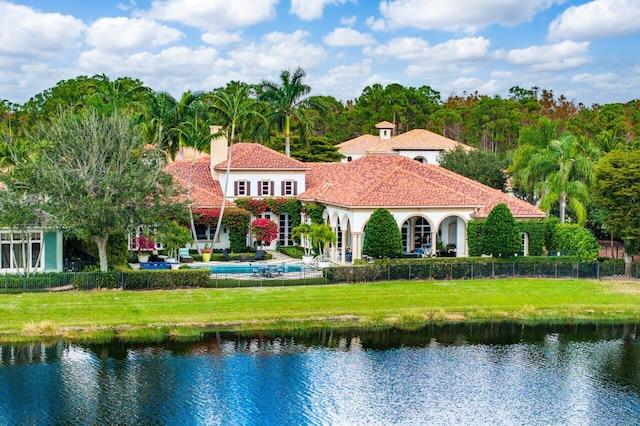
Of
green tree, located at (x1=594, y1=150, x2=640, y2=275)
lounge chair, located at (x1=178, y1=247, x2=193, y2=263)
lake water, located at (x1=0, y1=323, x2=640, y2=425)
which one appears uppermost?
green tree, located at (x1=594, y1=150, x2=640, y2=275)

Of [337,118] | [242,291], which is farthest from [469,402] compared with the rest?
[337,118]

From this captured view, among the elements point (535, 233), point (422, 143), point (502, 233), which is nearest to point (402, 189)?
point (502, 233)

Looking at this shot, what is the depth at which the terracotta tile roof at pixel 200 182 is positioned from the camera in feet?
174

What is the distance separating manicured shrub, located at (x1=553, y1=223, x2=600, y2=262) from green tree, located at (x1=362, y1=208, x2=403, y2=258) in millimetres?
10072

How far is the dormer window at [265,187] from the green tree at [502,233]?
1626 cm

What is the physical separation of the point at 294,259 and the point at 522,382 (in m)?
25.3

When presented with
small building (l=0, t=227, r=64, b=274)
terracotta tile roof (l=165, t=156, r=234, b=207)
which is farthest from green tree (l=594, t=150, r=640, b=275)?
small building (l=0, t=227, r=64, b=274)

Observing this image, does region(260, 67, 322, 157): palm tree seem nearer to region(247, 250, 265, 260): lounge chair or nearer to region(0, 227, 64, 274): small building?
region(247, 250, 265, 260): lounge chair

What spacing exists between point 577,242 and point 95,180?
26219 mm

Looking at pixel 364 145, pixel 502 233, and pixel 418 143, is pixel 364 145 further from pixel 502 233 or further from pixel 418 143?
pixel 502 233

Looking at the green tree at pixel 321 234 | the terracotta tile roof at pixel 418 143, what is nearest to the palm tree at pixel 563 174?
the green tree at pixel 321 234

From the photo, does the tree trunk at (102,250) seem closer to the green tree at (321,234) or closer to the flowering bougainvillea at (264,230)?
the green tree at (321,234)

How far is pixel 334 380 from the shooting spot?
27016 mm

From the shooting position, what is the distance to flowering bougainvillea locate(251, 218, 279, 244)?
51.2 meters
